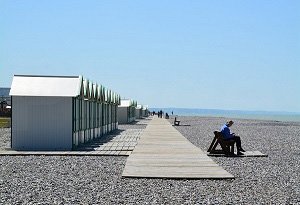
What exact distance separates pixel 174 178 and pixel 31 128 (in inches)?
390

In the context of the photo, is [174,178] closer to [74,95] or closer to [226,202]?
[226,202]

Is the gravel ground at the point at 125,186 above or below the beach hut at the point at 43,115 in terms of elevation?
below

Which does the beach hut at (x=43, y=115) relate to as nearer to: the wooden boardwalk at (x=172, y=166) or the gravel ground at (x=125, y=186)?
the wooden boardwalk at (x=172, y=166)

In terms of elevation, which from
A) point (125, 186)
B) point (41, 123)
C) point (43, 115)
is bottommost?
point (125, 186)

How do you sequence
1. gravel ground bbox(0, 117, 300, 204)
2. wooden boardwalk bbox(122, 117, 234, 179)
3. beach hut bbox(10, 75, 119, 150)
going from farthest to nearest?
beach hut bbox(10, 75, 119, 150) → wooden boardwalk bbox(122, 117, 234, 179) → gravel ground bbox(0, 117, 300, 204)

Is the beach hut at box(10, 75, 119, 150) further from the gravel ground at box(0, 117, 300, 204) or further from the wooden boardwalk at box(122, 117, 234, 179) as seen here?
the gravel ground at box(0, 117, 300, 204)

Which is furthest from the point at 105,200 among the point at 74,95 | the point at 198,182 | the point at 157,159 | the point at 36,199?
the point at 74,95

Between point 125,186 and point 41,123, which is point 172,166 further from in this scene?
point 41,123

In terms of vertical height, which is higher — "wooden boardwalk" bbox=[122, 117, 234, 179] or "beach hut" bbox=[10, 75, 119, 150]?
"beach hut" bbox=[10, 75, 119, 150]

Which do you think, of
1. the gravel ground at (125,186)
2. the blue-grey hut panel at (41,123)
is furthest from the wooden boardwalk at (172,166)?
the blue-grey hut panel at (41,123)

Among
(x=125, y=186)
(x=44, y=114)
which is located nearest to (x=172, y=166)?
(x=125, y=186)

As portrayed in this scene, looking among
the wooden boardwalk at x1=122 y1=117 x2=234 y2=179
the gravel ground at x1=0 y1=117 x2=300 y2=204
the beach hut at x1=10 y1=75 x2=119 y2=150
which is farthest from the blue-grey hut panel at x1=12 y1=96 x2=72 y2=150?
the gravel ground at x1=0 y1=117 x2=300 y2=204

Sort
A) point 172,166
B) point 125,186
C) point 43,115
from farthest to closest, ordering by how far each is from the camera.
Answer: point 43,115 < point 172,166 < point 125,186

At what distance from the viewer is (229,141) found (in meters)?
18.1
